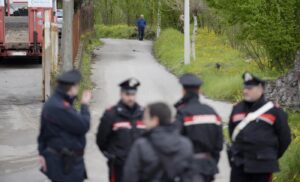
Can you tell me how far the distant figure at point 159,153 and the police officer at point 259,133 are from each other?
78.5 inches

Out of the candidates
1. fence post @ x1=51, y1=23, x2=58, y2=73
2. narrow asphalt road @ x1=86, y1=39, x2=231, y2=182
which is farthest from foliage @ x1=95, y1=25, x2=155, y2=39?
fence post @ x1=51, y1=23, x2=58, y2=73

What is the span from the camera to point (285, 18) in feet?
58.7

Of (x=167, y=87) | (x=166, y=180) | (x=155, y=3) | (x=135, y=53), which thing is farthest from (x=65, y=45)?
(x=155, y=3)

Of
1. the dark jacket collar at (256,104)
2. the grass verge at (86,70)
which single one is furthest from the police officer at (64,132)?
the grass verge at (86,70)

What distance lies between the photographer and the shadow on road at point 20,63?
87.2 ft

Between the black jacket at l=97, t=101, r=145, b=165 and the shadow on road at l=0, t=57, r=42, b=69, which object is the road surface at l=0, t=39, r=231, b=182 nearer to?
the shadow on road at l=0, t=57, r=42, b=69

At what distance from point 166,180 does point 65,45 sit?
35.0 ft

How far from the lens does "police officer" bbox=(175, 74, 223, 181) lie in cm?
716

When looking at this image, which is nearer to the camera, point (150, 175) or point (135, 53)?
point (150, 175)

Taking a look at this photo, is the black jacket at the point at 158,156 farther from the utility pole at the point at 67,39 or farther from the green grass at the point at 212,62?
the green grass at the point at 212,62

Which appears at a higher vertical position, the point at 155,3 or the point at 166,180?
the point at 155,3

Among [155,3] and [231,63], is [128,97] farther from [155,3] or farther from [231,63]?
[155,3]

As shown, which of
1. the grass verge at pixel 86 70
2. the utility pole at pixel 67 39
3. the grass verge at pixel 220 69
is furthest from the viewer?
the grass verge at pixel 86 70

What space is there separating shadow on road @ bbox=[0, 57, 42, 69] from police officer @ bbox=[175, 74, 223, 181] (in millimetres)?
19673
